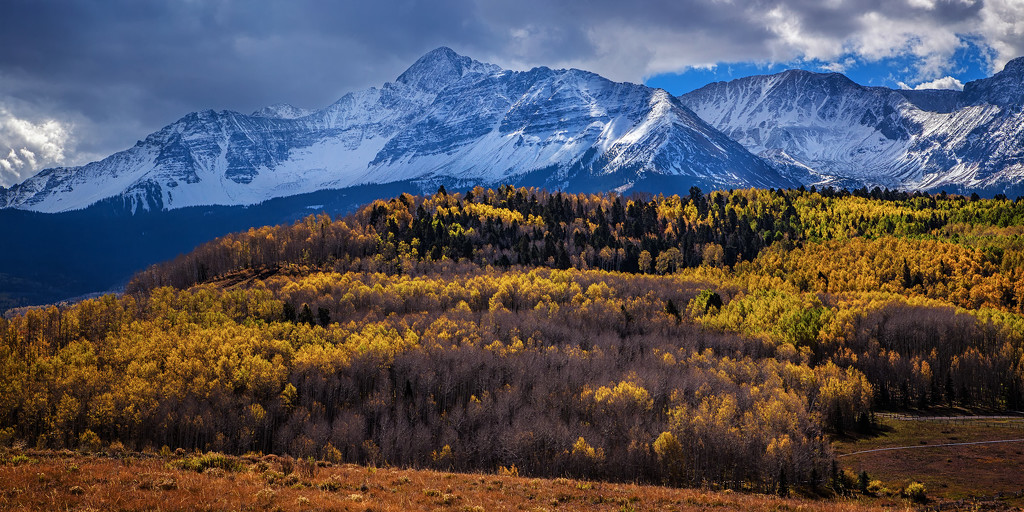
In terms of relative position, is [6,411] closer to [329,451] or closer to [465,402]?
[329,451]

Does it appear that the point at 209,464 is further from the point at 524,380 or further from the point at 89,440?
the point at 524,380

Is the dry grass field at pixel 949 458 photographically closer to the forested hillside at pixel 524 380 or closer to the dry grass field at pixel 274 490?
the forested hillside at pixel 524 380

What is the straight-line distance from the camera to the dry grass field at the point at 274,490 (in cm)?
3616

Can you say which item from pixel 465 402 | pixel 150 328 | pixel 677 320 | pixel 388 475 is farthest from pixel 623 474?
pixel 150 328

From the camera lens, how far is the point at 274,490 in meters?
40.7

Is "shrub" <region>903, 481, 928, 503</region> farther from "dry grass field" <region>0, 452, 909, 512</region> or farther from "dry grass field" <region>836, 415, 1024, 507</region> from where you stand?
"dry grass field" <region>0, 452, 909, 512</region>

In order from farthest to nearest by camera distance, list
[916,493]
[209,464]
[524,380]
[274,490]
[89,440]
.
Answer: [524,380] < [89,440] < [916,493] < [209,464] < [274,490]

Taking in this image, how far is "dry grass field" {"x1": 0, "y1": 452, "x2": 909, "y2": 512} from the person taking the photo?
36.2 metres

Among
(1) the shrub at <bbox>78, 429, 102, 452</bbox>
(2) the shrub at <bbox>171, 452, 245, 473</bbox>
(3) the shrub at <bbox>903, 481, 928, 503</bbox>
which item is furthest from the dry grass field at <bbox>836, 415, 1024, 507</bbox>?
(1) the shrub at <bbox>78, 429, 102, 452</bbox>

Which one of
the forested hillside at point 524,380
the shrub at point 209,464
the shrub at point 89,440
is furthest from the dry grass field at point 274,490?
the shrub at point 89,440

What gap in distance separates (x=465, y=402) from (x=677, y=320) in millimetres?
79601

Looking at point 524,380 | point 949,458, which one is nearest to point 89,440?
point 524,380

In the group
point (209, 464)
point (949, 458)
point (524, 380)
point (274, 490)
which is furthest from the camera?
point (524, 380)

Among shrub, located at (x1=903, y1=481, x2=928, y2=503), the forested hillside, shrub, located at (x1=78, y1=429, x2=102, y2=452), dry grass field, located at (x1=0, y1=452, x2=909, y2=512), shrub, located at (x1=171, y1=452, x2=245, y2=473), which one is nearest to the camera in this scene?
dry grass field, located at (x1=0, y1=452, x2=909, y2=512)
